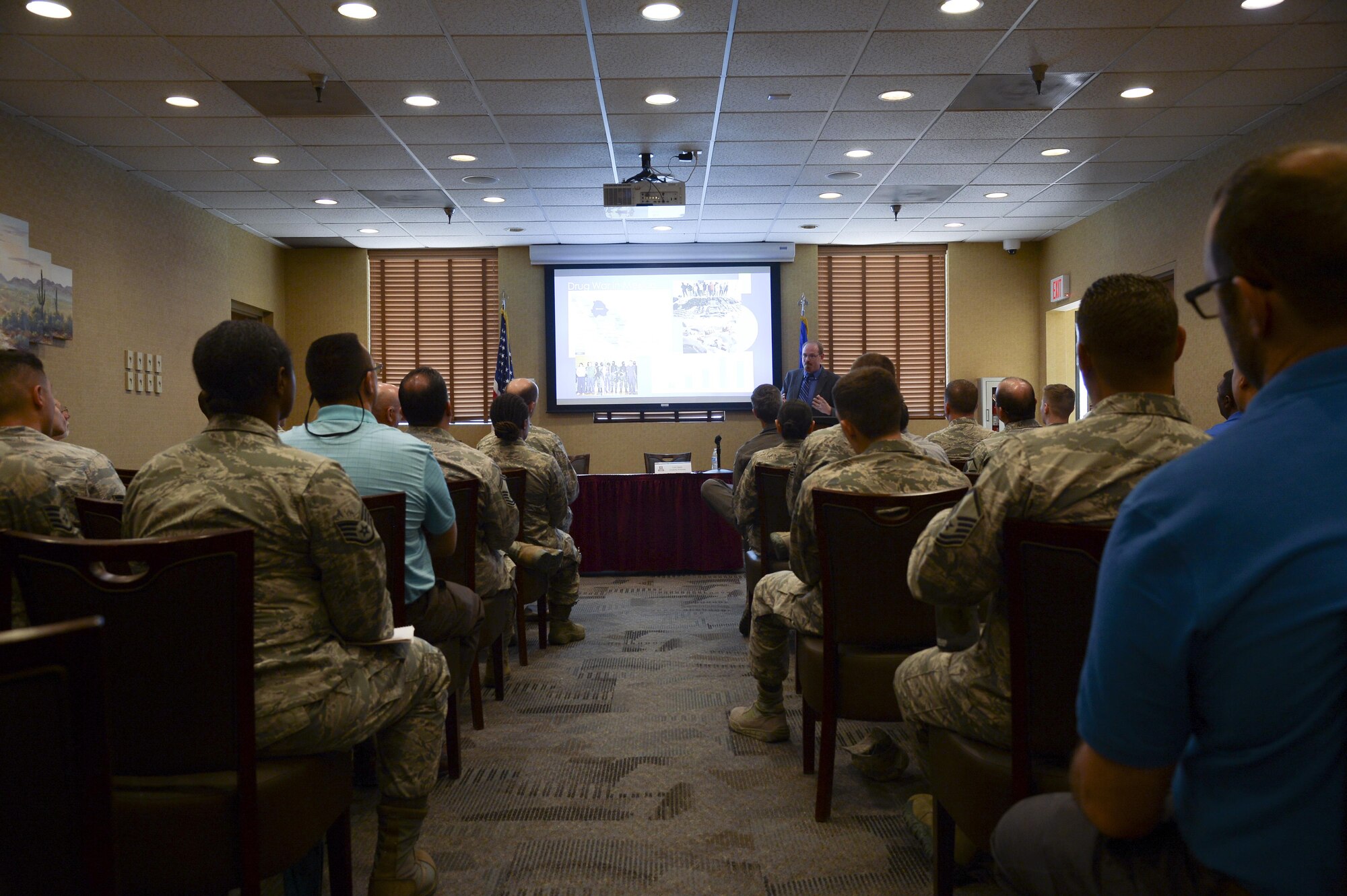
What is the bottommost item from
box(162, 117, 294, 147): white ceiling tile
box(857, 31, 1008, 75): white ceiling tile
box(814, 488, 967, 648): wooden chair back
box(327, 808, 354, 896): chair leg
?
box(327, 808, 354, 896): chair leg

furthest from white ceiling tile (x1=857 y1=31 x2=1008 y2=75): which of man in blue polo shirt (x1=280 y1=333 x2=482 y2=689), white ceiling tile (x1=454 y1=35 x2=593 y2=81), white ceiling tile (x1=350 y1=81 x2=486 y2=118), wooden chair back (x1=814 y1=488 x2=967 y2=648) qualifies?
man in blue polo shirt (x1=280 y1=333 x2=482 y2=689)

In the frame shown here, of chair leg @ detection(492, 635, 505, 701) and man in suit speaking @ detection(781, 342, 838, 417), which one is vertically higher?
man in suit speaking @ detection(781, 342, 838, 417)

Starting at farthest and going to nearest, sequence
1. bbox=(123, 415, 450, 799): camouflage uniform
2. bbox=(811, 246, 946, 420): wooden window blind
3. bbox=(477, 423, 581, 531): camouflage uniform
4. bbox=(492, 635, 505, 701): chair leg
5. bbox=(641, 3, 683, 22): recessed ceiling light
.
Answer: bbox=(811, 246, 946, 420): wooden window blind
bbox=(477, 423, 581, 531): camouflage uniform
bbox=(641, 3, 683, 22): recessed ceiling light
bbox=(492, 635, 505, 701): chair leg
bbox=(123, 415, 450, 799): camouflage uniform

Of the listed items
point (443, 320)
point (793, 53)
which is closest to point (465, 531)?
point (793, 53)

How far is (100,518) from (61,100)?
170 inches

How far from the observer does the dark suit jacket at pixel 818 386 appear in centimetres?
845

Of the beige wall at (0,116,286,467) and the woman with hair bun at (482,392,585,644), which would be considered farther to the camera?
the beige wall at (0,116,286,467)

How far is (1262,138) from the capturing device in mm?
5898

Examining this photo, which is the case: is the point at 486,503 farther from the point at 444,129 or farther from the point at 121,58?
the point at 444,129

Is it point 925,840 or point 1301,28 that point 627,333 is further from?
point 925,840

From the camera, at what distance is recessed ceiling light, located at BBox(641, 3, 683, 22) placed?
4.08 m

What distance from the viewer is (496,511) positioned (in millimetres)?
3174

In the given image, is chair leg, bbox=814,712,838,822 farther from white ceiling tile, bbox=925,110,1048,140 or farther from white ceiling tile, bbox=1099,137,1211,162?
white ceiling tile, bbox=1099,137,1211,162

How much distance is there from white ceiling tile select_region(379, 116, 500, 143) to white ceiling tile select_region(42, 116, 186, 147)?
1357 millimetres
